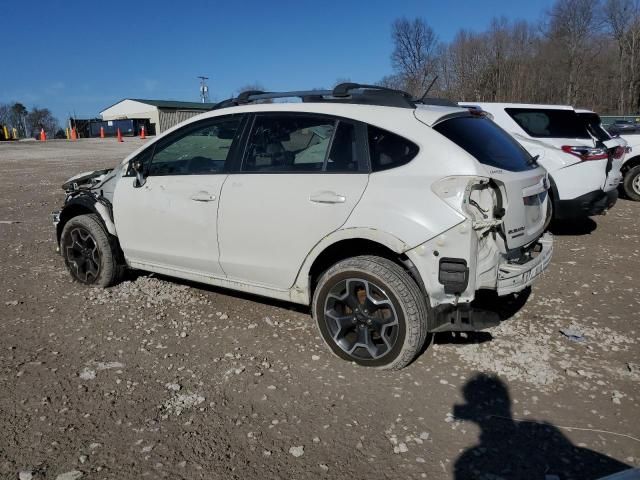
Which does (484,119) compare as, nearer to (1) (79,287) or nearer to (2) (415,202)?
(2) (415,202)

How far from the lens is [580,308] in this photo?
4.64 metres

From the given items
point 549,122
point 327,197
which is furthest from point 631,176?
point 327,197

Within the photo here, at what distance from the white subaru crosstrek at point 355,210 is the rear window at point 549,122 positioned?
3641mm

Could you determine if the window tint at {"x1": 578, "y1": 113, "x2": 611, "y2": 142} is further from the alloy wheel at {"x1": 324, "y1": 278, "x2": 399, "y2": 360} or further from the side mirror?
the side mirror

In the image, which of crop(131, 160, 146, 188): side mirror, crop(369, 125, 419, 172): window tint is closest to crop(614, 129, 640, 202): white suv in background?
crop(369, 125, 419, 172): window tint

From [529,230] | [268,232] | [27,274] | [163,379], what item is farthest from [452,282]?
[27,274]

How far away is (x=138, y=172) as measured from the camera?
4566 millimetres

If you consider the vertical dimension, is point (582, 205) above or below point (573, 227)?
above

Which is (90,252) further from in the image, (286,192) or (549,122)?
(549,122)

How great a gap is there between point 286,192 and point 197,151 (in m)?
1.15

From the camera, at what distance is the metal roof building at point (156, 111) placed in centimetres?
5806

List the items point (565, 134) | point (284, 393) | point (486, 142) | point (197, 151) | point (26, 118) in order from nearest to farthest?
point (284, 393) < point (486, 142) < point (197, 151) < point (565, 134) < point (26, 118)

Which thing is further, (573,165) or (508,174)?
(573,165)

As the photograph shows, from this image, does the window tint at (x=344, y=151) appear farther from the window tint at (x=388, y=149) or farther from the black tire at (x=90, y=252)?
the black tire at (x=90, y=252)
